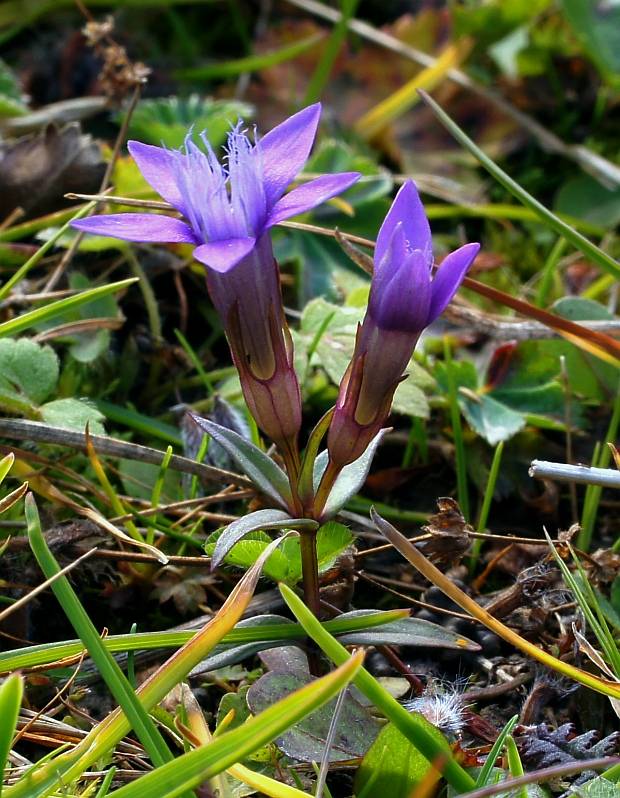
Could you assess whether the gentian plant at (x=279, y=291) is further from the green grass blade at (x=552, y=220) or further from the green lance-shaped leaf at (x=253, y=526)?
the green grass blade at (x=552, y=220)

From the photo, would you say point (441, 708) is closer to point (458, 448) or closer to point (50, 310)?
point (458, 448)

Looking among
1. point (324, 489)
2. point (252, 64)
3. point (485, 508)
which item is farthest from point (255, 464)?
point (252, 64)

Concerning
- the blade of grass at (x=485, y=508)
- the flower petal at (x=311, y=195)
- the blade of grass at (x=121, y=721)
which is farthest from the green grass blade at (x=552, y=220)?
the blade of grass at (x=121, y=721)

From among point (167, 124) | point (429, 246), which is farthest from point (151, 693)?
point (167, 124)

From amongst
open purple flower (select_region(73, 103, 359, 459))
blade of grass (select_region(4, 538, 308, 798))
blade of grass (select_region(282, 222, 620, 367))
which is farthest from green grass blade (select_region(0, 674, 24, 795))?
blade of grass (select_region(282, 222, 620, 367))

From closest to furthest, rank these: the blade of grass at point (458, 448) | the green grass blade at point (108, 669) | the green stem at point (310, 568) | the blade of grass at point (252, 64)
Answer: the green grass blade at point (108, 669) < the green stem at point (310, 568) < the blade of grass at point (458, 448) < the blade of grass at point (252, 64)

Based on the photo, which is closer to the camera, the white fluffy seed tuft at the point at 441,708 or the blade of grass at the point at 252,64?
the white fluffy seed tuft at the point at 441,708
